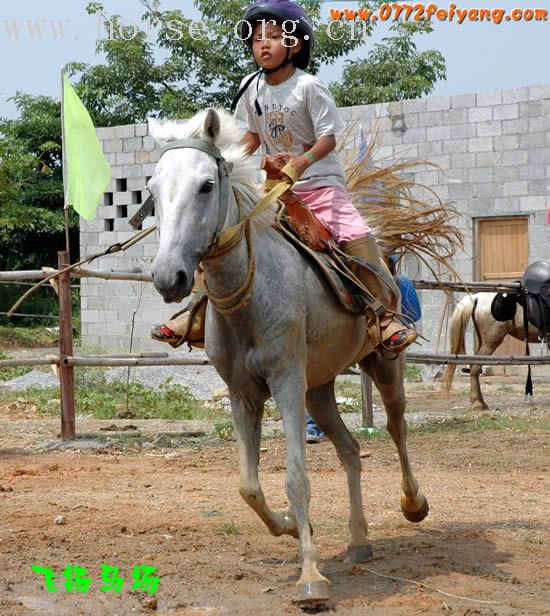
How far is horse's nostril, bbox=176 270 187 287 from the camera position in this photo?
3881mm

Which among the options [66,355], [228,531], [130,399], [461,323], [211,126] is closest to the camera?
[211,126]

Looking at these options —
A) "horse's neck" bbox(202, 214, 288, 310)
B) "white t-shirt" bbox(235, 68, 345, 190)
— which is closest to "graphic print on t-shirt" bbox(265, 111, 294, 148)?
"white t-shirt" bbox(235, 68, 345, 190)

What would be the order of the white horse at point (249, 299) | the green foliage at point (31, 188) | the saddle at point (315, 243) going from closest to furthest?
the white horse at point (249, 299)
the saddle at point (315, 243)
the green foliage at point (31, 188)

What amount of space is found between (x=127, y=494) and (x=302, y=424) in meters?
2.77

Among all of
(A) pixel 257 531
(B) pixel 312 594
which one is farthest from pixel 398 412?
(B) pixel 312 594

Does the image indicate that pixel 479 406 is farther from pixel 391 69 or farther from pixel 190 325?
pixel 391 69

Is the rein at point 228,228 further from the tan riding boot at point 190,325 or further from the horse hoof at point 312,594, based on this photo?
the horse hoof at point 312,594

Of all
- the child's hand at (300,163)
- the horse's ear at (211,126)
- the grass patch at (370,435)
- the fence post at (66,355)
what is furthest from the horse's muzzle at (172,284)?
the grass patch at (370,435)

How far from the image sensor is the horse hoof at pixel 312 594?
4.21 m

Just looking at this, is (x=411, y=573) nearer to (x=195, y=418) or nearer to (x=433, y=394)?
(x=195, y=418)

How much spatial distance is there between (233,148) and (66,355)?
216 inches

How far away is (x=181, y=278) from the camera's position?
3.90 metres

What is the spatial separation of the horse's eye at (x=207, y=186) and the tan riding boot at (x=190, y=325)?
743 millimetres

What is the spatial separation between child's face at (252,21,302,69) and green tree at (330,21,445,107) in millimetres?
20828
